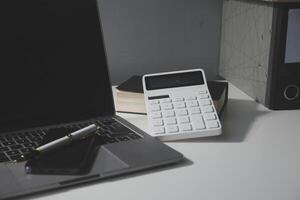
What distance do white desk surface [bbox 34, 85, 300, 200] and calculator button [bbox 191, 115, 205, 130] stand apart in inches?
1.0

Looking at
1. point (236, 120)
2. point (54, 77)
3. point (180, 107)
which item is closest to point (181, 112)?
point (180, 107)

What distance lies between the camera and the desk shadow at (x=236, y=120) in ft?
2.56

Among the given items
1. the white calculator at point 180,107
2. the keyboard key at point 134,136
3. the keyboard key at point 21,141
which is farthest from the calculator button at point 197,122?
the keyboard key at point 21,141

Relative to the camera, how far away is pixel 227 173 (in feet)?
2.14

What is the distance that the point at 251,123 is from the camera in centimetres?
86

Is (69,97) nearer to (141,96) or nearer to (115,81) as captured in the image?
(141,96)

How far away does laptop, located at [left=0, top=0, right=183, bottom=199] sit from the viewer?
0.77m

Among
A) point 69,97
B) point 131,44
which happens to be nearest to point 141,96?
point 69,97

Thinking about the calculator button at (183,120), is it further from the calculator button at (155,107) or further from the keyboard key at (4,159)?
the keyboard key at (4,159)

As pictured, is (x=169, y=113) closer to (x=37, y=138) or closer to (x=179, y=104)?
(x=179, y=104)

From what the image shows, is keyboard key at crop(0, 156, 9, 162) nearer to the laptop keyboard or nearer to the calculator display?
the laptop keyboard

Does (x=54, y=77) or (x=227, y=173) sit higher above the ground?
(x=54, y=77)

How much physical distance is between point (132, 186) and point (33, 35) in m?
0.35

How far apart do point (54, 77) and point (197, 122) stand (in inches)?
10.6
